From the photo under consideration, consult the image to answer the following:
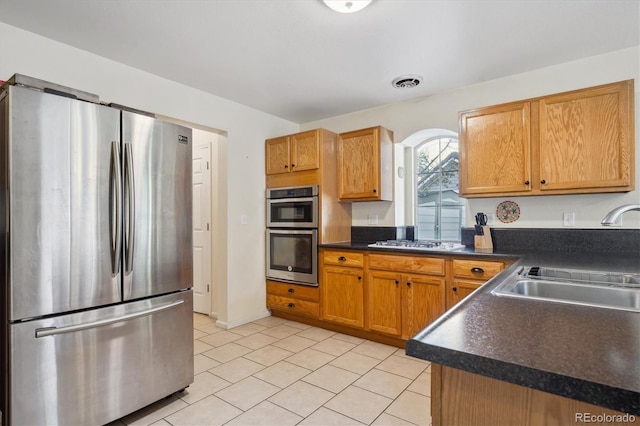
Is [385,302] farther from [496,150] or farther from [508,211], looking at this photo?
A: [496,150]

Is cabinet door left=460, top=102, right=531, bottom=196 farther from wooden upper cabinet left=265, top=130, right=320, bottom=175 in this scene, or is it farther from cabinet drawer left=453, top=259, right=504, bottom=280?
wooden upper cabinet left=265, top=130, right=320, bottom=175

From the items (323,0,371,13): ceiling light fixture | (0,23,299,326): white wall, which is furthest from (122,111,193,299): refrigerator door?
(323,0,371,13): ceiling light fixture

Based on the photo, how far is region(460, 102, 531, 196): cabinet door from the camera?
2.55 m

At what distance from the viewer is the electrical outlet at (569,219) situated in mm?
2617

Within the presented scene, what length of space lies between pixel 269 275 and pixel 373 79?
94.7 inches

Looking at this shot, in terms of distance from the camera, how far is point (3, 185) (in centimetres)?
162

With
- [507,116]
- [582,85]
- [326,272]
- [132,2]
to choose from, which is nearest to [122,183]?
[132,2]

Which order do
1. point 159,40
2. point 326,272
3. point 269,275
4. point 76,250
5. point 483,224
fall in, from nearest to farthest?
point 76,250
point 159,40
point 483,224
point 326,272
point 269,275

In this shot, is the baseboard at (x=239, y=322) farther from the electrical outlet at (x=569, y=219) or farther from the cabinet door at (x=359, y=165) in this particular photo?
the electrical outlet at (x=569, y=219)

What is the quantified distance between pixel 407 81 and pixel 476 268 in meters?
1.75

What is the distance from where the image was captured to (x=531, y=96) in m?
2.82

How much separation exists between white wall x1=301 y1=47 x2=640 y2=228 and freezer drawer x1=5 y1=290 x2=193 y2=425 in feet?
7.92

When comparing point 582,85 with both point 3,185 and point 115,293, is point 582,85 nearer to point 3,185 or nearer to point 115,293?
point 115,293

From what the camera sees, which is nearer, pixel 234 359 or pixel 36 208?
pixel 36 208
